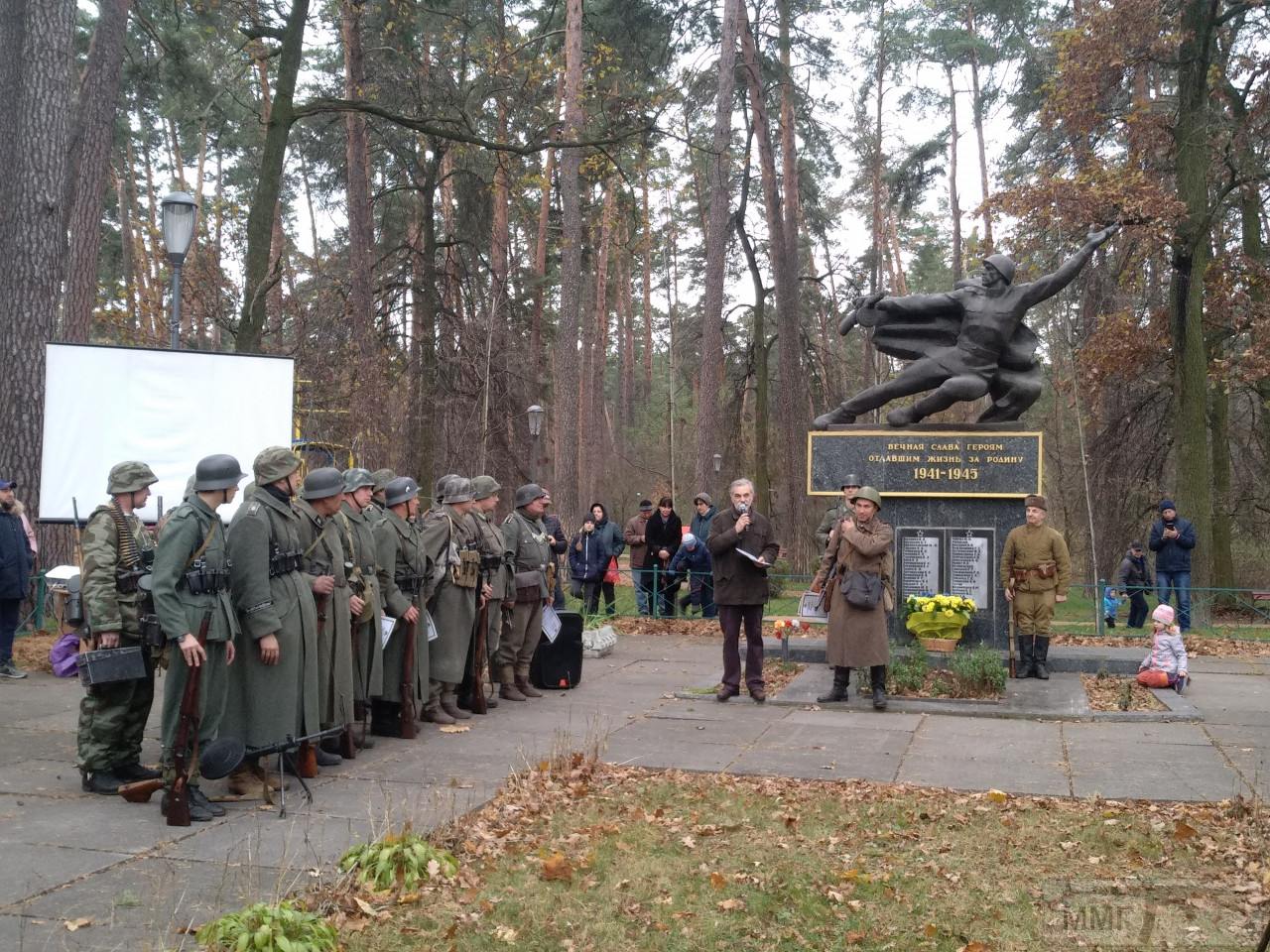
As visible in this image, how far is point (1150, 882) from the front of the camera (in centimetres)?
533

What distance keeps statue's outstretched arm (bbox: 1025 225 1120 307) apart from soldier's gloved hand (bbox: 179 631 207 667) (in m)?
9.35

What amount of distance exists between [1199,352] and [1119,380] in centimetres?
269

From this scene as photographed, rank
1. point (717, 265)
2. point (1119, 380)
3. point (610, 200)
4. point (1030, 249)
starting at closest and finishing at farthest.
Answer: point (1030, 249), point (1119, 380), point (717, 265), point (610, 200)

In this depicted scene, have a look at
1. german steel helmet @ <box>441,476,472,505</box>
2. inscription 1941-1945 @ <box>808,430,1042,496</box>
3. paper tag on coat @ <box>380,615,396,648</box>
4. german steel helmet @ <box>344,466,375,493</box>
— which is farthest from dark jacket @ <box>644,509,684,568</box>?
german steel helmet @ <box>344,466,375,493</box>

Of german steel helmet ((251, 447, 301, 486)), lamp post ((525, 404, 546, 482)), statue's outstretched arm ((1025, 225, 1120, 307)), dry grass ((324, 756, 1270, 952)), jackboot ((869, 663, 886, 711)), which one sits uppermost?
statue's outstretched arm ((1025, 225, 1120, 307))

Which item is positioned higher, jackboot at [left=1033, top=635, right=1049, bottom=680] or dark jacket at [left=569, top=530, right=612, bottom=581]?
dark jacket at [left=569, top=530, right=612, bottom=581]

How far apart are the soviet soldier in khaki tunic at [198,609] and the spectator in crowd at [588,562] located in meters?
10.0

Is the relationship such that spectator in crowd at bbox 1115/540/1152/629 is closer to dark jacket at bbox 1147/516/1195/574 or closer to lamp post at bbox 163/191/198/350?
dark jacket at bbox 1147/516/1195/574

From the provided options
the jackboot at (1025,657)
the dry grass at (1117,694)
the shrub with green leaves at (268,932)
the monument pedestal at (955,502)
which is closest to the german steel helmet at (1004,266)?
the monument pedestal at (955,502)

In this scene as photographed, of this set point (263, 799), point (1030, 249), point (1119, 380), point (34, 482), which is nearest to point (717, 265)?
point (1030, 249)

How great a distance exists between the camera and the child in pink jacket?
432 inches

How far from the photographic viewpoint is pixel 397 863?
17.3ft

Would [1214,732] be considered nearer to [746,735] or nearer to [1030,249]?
[746,735]

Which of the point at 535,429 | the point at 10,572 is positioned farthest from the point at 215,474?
the point at 535,429
